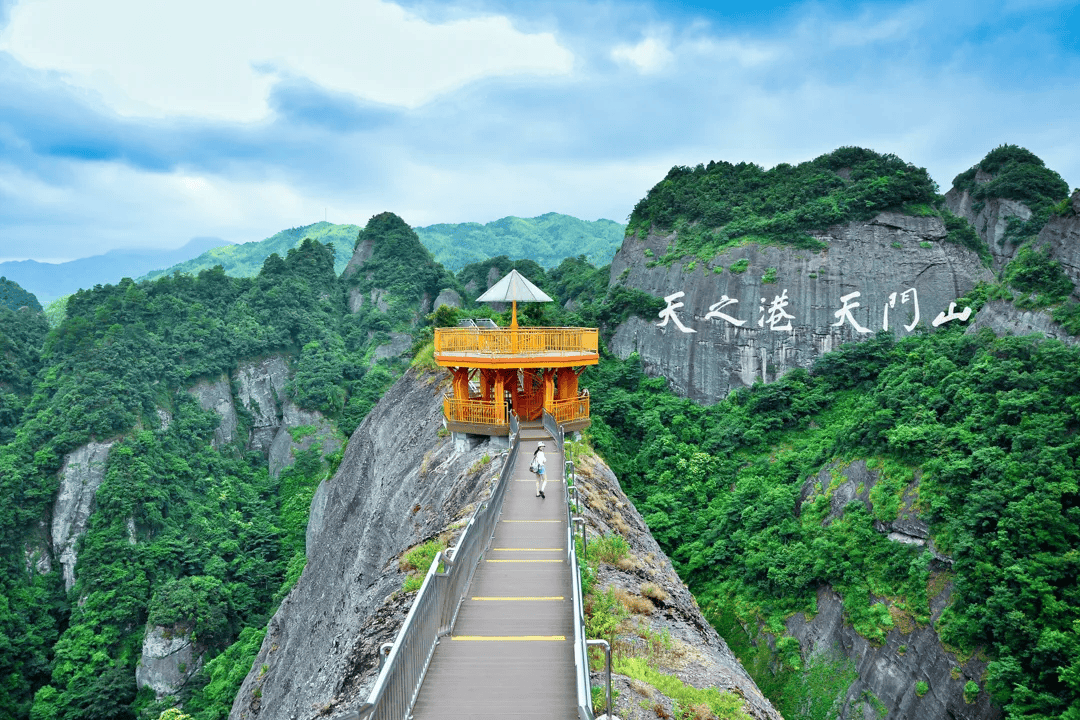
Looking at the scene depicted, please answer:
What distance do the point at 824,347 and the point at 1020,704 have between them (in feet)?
71.6

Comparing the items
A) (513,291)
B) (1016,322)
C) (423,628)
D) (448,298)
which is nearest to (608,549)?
(423,628)

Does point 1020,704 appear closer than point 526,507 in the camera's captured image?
No

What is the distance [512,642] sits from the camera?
7105 mm

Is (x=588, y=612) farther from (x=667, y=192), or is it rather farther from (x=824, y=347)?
(x=667, y=192)

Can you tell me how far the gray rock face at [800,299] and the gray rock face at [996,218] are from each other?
914cm

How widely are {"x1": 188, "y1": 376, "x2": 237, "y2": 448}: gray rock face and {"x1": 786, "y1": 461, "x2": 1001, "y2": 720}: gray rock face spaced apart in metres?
49.8

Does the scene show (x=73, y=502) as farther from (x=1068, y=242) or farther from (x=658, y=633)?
(x=1068, y=242)

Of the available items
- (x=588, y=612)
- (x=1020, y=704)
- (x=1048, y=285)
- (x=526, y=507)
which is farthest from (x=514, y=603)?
(x=1048, y=285)

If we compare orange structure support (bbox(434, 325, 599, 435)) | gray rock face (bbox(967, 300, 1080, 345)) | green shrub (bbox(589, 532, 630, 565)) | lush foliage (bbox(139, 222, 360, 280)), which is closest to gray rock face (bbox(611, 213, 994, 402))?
gray rock face (bbox(967, 300, 1080, 345))

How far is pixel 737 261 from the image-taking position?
39500 millimetres

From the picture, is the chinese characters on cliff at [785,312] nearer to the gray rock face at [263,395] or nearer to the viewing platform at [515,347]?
the viewing platform at [515,347]

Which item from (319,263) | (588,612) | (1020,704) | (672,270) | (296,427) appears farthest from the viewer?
(319,263)

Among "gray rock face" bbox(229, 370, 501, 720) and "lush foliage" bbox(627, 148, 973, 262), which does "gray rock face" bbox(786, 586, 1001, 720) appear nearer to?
"gray rock face" bbox(229, 370, 501, 720)

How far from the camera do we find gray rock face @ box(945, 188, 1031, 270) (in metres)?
43.8
